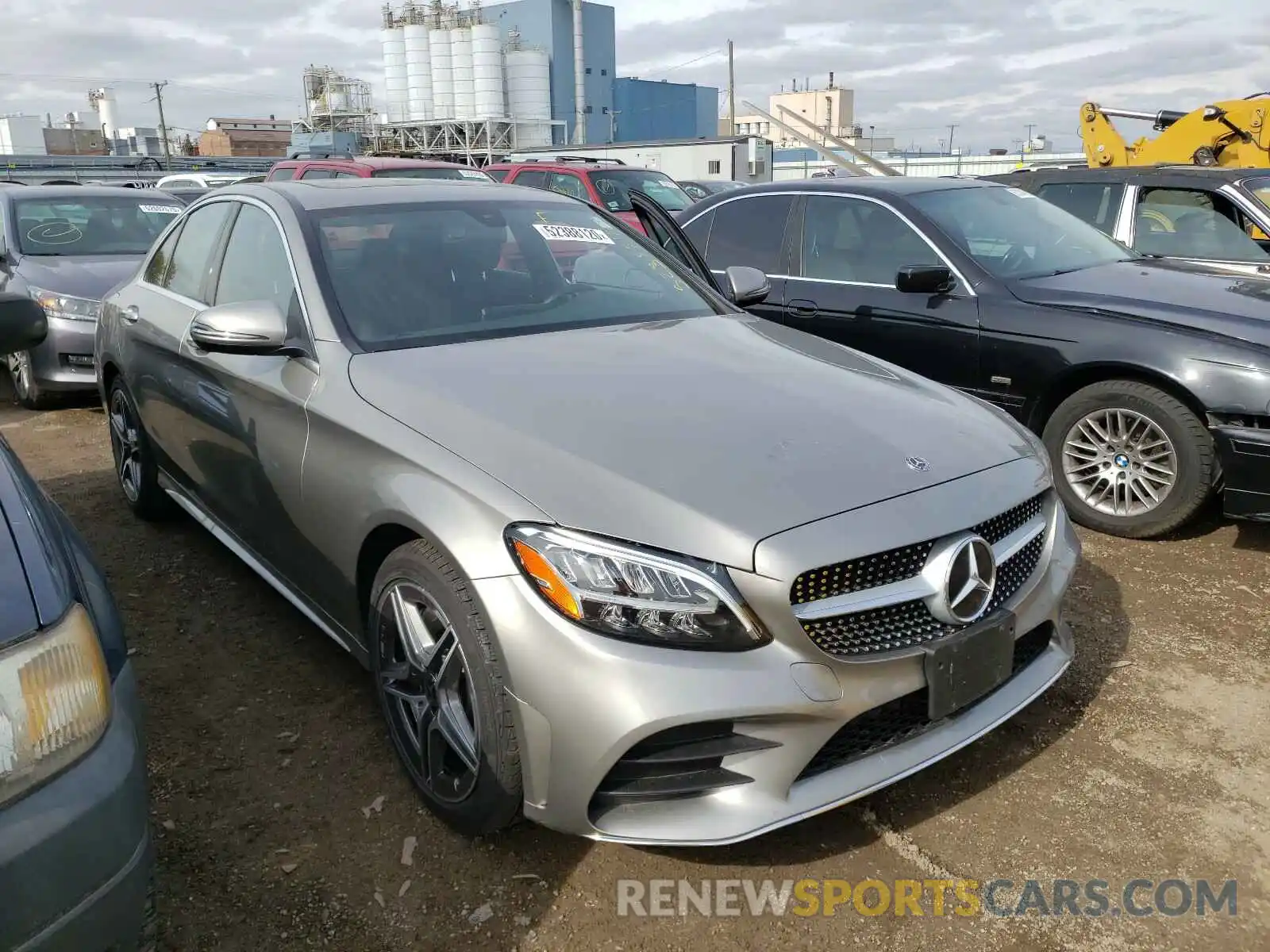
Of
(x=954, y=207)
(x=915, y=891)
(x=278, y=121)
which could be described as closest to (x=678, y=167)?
(x=954, y=207)

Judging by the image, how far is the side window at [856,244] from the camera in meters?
5.20

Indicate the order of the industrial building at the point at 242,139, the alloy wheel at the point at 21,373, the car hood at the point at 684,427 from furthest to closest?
the industrial building at the point at 242,139 < the alloy wheel at the point at 21,373 < the car hood at the point at 684,427

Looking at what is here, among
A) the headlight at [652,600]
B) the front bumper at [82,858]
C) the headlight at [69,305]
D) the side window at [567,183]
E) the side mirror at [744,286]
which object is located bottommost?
the front bumper at [82,858]

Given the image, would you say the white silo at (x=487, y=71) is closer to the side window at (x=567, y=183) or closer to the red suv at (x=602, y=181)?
the red suv at (x=602, y=181)

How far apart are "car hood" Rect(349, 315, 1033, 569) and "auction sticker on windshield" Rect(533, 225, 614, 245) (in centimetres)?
60

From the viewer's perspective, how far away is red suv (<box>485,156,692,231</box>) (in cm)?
1226

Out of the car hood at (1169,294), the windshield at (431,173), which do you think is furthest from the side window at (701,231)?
the windshield at (431,173)

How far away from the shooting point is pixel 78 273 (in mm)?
7160

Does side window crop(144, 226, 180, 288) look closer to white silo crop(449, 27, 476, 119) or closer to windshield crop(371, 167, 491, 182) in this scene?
windshield crop(371, 167, 491, 182)

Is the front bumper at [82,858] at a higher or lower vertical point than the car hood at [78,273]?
lower

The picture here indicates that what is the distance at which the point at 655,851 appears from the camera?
2449 mm

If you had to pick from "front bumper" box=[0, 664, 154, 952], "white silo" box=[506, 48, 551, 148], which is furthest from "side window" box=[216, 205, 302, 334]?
"white silo" box=[506, 48, 551, 148]

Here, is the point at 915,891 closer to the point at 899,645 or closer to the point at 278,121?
the point at 899,645

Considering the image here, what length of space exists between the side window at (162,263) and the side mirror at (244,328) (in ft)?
5.16
